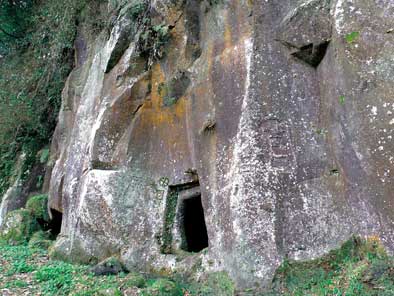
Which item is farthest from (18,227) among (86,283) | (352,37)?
(352,37)

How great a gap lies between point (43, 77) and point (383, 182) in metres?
12.4

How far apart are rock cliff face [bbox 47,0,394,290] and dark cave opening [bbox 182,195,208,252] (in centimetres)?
4

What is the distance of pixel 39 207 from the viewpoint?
501 inches

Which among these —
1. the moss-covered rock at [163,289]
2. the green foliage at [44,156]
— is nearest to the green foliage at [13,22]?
the green foliage at [44,156]

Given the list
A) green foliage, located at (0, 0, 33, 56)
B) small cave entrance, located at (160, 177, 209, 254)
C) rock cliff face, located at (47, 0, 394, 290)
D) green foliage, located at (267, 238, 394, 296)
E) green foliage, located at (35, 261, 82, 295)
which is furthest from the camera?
green foliage, located at (0, 0, 33, 56)

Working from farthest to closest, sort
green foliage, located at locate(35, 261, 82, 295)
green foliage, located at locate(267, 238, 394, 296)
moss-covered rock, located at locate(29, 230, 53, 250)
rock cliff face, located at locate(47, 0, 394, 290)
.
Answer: moss-covered rock, located at locate(29, 230, 53, 250) < green foliage, located at locate(35, 261, 82, 295) < rock cliff face, located at locate(47, 0, 394, 290) < green foliage, located at locate(267, 238, 394, 296)

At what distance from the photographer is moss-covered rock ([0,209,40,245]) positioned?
38.2 feet

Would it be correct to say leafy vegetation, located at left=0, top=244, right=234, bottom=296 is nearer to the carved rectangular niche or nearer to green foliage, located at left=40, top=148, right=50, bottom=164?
the carved rectangular niche

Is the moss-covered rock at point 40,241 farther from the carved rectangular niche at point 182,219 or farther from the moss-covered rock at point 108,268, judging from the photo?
the carved rectangular niche at point 182,219

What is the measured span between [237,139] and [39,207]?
25.0 ft

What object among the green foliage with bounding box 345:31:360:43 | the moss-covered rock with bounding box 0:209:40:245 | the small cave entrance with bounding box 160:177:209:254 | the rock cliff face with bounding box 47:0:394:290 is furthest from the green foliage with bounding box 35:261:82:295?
the green foliage with bounding box 345:31:360:43

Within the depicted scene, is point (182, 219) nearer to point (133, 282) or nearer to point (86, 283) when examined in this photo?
point (133, 282)

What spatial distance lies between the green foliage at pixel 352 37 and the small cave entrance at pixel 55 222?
8895mm

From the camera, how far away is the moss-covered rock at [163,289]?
684cm
